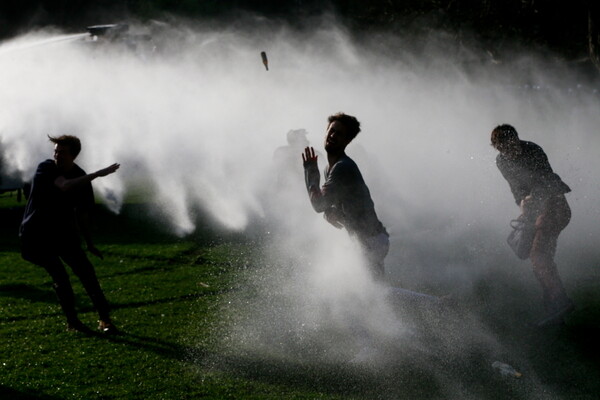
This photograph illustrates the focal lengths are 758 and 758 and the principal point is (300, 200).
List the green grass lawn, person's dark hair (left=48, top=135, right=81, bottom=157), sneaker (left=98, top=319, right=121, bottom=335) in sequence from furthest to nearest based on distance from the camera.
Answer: sneaker (left=98, top=319, right=121, bottom=335) → person's dark hair (left=48, top=135, right=81, bottom=157) → the green grass lawn

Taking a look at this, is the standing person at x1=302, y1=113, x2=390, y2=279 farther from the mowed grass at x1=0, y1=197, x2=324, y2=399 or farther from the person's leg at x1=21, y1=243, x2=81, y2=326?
the person's leg at x1=21, y1=243, x2=81, y2=326

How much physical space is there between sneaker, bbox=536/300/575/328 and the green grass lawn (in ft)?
0.31

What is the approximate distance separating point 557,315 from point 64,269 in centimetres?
508

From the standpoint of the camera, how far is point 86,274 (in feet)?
26.3

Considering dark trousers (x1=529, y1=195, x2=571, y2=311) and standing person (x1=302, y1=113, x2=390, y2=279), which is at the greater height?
standing person (x1=302, y1=113, x2=390, y2=279)

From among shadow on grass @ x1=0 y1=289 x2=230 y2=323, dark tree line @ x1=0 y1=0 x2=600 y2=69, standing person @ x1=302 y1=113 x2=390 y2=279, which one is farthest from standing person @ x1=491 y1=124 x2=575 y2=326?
dark tree line @ x1=0 y1=0 x2=600 y2=69

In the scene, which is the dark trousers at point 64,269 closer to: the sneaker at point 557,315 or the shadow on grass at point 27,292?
the shadow on grass at point 27,292

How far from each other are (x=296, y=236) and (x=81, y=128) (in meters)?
10.1

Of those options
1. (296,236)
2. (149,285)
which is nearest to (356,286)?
(149,285)

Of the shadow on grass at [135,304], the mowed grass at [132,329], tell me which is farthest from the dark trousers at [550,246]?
the shadow on grass at [135,304]

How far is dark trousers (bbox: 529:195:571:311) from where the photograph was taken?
769 cm

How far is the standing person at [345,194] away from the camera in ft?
21.8

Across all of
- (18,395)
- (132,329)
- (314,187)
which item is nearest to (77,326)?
(132,329)

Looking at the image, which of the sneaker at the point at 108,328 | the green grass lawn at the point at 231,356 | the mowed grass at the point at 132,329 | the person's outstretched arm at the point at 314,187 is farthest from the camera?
the sneaker at the point at 108,328
